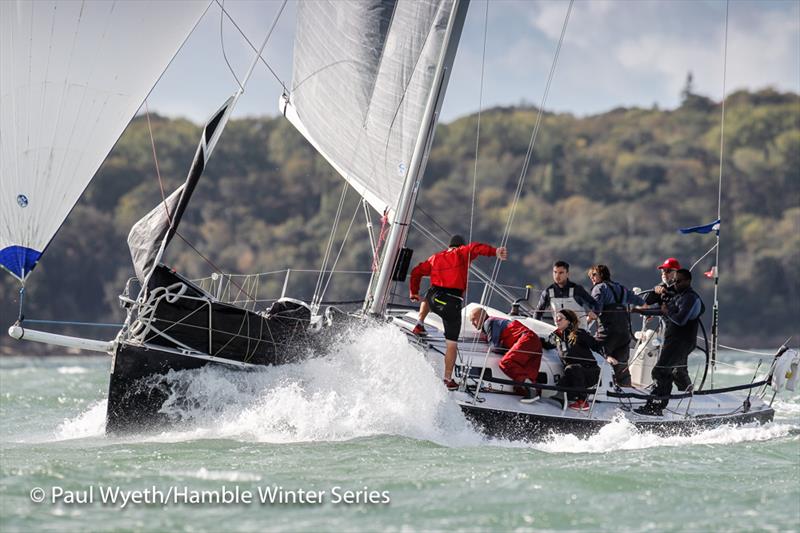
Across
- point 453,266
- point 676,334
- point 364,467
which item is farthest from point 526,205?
point 364,467

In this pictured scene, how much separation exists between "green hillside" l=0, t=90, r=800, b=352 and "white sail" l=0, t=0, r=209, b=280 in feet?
108

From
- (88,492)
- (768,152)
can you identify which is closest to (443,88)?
(88,492)

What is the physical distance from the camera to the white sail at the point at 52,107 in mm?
7523

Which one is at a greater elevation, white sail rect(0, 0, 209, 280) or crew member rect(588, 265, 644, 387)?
white sail rect(0, 0, 209, 280)

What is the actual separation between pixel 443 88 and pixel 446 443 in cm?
322

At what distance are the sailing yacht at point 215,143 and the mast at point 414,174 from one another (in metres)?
0.02

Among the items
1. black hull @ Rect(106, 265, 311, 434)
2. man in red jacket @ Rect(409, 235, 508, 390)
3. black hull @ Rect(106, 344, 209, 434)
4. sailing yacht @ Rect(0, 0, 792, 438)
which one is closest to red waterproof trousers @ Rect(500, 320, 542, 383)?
sailing yacht @ Rect(0, 0, 792, 438)

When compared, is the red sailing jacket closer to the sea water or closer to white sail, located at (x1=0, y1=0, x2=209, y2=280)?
the sea water

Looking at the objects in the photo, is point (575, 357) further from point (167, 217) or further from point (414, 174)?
point (167, 217)

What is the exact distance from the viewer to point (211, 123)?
8.50 m

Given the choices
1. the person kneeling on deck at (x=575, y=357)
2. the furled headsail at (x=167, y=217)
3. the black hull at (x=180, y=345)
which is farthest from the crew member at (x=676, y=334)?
the furled headsail at (x=167, y=217)

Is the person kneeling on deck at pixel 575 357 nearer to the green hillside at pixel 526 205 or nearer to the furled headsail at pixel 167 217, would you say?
the furled headsail at pixel 167 217

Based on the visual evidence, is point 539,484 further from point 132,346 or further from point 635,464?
point 132,346

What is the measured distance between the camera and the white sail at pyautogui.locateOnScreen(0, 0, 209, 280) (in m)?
7.52
